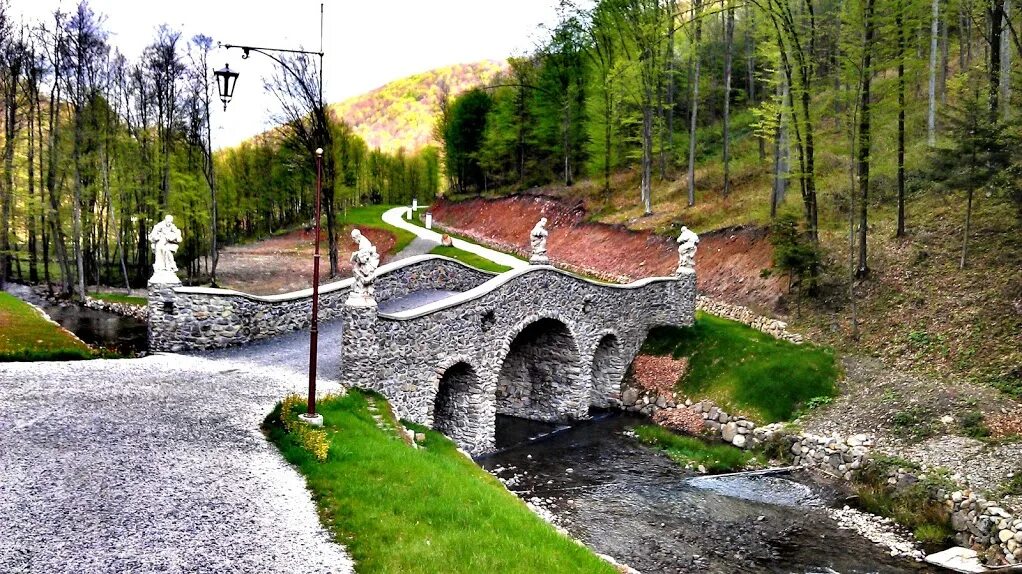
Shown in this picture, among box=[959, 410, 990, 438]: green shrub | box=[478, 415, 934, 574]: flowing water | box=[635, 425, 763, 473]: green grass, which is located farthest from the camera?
box=[635, 425, 763, 473]: green grass

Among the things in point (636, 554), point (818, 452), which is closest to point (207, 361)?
point (636, 554)

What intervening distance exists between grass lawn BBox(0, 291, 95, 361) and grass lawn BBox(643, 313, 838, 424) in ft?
62.4

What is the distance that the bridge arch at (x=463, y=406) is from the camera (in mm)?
20734

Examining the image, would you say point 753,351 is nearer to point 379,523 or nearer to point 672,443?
point 672,443

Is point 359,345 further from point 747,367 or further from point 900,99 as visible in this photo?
point 900,99

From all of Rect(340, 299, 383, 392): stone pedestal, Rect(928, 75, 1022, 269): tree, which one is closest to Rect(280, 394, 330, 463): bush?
Rect(340, 299, 383, 392): stone pedestal

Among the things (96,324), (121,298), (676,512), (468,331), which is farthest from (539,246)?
(121,298)

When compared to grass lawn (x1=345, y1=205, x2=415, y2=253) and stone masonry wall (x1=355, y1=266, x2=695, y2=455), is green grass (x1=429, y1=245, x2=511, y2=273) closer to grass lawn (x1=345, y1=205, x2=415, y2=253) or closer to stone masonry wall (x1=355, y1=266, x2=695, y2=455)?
grass lawn (x1=345, y1=205, x2=415, y2=253)

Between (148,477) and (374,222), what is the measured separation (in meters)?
59.6

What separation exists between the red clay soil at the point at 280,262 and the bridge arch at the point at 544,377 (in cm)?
1741

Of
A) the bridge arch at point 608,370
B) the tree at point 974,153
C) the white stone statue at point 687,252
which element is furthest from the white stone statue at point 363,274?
the tree at point 974,153

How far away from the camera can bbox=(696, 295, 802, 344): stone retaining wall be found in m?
24.9

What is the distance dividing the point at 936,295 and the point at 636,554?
1409 cm

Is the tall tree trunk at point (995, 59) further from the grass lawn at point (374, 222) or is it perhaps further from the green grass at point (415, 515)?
the grass lawn at point (374, 222)
